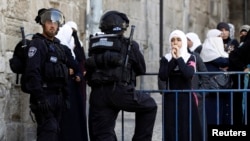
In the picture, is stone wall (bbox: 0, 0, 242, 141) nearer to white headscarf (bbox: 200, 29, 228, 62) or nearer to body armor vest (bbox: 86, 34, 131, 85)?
body armor vest (bbox: 86, 34, 131, 85)

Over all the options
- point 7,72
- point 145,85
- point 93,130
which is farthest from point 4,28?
point 145,85

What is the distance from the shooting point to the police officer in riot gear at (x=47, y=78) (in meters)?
7.41

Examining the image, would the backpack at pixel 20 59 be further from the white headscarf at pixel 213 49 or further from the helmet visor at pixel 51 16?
the white headscarf at pixel 213 49

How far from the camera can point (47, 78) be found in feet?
24.8

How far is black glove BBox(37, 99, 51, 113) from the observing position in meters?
7.45

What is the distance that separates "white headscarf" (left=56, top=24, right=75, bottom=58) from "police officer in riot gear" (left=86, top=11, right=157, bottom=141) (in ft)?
3.61

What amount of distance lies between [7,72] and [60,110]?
3.50 feet

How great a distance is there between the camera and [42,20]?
25.7ft

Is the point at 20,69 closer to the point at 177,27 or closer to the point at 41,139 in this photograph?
the point at 41,139

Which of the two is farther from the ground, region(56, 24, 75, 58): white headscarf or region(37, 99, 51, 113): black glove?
region(56, 24, 75, 58): white headscarf

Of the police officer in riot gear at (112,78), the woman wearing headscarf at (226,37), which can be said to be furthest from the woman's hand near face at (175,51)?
the woman wearing headscarf at (226,37)

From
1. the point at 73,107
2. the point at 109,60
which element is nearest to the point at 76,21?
the point at 73,107

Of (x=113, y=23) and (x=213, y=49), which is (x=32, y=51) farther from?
(x=213, y=49)

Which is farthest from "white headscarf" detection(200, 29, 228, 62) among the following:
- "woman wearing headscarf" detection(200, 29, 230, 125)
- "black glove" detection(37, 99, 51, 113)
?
"black glove" detection(37, 99, 51, 113)
